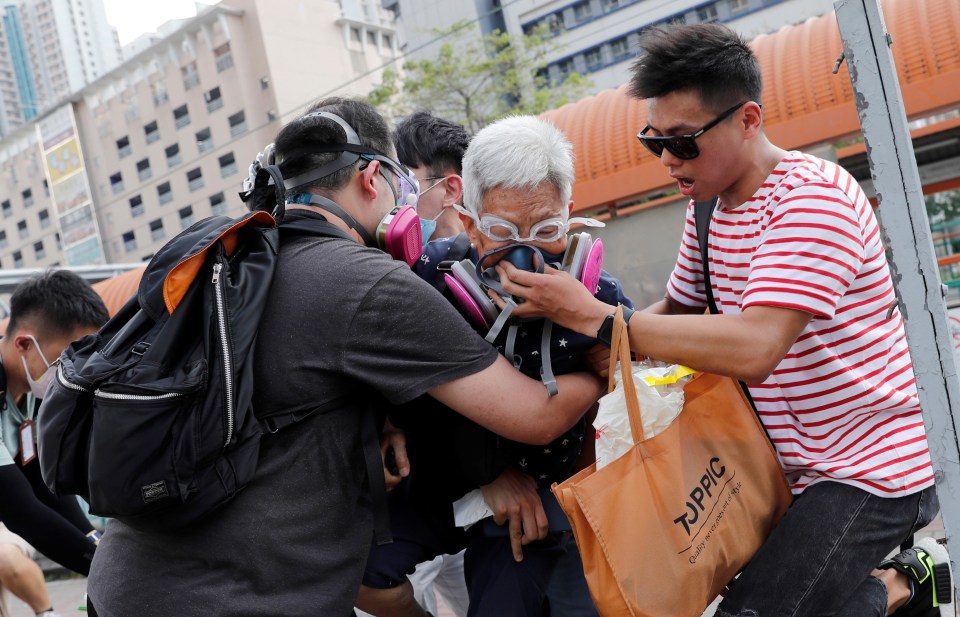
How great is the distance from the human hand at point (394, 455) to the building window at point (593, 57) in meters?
47.7

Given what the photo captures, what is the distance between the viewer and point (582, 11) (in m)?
47.8

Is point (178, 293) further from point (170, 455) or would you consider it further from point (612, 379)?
point (612, 379)

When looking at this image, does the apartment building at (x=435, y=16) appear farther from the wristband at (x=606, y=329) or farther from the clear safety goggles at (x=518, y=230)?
the wristband at (x=606, y=329)

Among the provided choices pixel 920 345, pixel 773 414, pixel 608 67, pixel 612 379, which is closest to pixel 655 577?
pixel 612 379

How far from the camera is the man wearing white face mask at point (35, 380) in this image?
373 cm

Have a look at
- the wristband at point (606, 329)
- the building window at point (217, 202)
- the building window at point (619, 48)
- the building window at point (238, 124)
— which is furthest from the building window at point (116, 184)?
the wristband at point (606, 329)

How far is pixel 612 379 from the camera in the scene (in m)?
1.97

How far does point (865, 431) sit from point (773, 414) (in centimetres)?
23

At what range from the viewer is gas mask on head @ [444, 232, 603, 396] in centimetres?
210

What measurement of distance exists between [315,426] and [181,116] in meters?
65.7

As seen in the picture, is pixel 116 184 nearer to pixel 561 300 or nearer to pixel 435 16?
pixel 435 16

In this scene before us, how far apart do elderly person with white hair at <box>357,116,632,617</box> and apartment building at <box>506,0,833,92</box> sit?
42.3 metres

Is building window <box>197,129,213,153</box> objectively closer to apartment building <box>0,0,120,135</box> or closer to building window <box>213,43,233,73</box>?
building window <box>213,43,233,73</box>

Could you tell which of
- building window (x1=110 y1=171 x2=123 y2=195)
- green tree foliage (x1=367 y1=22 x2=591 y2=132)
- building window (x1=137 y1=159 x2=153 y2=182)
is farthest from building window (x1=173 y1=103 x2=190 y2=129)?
green tree foliage (x1=367 y1=22 x2=591 y2=132)
